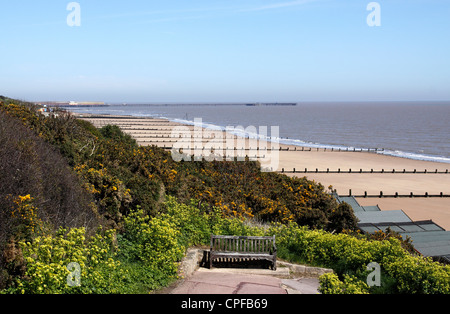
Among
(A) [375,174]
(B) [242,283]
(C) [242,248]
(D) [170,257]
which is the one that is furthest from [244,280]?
(A) [375,174]

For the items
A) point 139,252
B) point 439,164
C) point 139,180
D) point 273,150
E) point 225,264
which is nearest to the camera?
point 139,252

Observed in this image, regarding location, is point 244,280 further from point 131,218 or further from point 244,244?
point 131,218

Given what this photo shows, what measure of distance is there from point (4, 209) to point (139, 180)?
16.7 ft

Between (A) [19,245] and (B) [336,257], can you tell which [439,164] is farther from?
(A) [19,245]

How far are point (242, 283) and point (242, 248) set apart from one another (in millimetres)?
2215

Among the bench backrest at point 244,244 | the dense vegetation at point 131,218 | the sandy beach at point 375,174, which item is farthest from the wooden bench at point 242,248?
the sandy beach at point 375,174

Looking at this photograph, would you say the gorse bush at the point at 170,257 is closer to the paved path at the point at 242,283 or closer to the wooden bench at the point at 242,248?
the paved path at the point at 242,283

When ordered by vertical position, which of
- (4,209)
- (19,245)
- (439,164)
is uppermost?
(4,209)

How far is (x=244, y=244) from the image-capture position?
33.2 ft

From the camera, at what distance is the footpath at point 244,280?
797 centimetres

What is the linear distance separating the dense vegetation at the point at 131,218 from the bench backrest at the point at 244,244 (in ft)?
2.49
